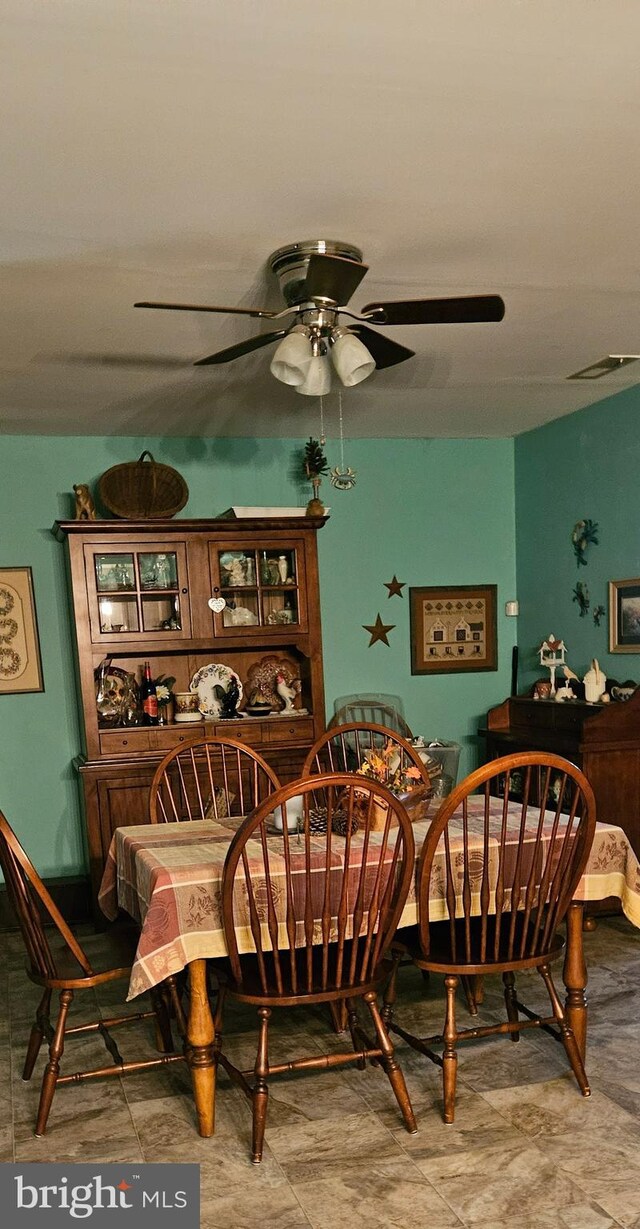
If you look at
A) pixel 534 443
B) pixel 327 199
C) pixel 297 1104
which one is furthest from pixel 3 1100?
pixel 534 443

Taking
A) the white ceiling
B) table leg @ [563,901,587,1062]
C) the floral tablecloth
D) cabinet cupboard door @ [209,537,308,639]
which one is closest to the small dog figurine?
cabinet cupboard door @ [209,537,308,639]

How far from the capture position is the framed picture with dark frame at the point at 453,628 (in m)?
5.77

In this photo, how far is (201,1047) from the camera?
2771 mm

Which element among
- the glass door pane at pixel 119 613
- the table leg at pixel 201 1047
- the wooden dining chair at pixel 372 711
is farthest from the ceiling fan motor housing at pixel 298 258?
the wooden dining chair at pixel 372 711

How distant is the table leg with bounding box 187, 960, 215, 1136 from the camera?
9.07ft

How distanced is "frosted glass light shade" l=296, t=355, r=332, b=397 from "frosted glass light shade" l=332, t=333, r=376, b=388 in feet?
0.23

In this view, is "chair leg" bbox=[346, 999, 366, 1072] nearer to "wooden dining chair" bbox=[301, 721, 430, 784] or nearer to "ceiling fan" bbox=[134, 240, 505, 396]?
"wooden dining chair" bbox=[301, 721, 430, 784]

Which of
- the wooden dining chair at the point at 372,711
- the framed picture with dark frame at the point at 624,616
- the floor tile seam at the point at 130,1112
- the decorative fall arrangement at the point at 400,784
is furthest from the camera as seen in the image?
the wooden dining chair at the point at 372,711

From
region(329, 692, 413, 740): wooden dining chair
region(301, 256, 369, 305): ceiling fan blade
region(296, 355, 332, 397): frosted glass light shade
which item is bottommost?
region(329, 692, 413, 740): wooden dining chair

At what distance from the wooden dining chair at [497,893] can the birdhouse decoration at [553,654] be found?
2.26 m

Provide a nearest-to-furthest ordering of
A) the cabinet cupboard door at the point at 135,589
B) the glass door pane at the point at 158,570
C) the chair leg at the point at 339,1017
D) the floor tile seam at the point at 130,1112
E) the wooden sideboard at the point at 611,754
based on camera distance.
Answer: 1. the floor tile seam at the point at 130,1112
2. the chair leg at the point at 339,1017
3. the wooden sideboard at the point at 611,754
4. the cabinet cupboard door at the point at 135,589
5. the glass door pane at the point at 158,570

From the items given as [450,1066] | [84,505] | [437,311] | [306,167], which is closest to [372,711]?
[84,505]

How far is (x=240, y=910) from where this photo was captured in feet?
9.00

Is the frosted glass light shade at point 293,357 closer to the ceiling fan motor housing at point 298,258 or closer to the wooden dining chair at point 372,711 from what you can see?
the ceiling fan motor housing at point 298,258
